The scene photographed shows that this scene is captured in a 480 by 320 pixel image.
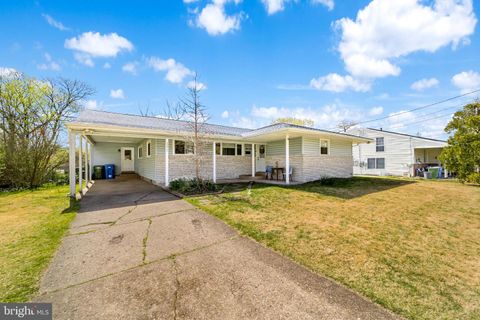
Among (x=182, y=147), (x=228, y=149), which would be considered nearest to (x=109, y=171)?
(x=182, y=147)

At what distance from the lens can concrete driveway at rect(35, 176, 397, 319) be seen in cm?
200

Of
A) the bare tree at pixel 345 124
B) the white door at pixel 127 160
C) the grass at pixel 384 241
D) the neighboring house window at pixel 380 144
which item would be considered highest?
the bare tree at pixel 345 124

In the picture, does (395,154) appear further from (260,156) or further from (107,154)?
(107,154)

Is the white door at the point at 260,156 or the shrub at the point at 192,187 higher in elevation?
the white door at the point at 260,156

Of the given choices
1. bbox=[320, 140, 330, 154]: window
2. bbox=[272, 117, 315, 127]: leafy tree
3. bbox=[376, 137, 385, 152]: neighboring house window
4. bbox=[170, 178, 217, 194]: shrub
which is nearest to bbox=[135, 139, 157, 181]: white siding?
bbox=[170, 178, 217, 194]: shrub

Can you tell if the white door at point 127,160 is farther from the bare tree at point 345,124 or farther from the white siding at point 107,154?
the bare tree at point 345,124

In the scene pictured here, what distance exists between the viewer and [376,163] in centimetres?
2092

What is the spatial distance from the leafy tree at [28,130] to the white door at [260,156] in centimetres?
1349

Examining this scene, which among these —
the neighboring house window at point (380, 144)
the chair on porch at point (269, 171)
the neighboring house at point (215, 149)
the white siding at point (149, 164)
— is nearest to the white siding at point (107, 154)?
the neighboring house at point (215, 149)

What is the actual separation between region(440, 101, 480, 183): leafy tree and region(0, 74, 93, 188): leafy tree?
1028 inches

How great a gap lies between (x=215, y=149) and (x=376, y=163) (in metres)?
19.3

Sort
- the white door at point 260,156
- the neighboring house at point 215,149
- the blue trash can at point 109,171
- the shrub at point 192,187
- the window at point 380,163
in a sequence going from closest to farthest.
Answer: the shrub at point 192,187
the neighboring house at point 215,149
the white door at point 260,156
the blue trash can at point 109,171
the window at point 380,163

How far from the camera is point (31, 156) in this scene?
1110cm

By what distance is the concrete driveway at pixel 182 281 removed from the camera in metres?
2.00
